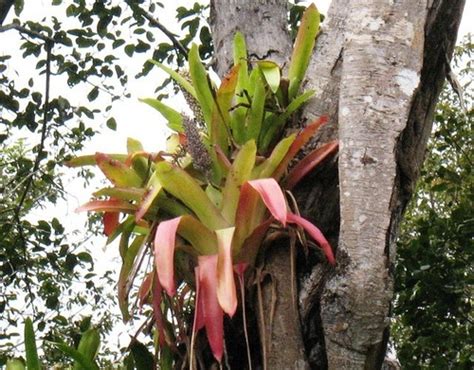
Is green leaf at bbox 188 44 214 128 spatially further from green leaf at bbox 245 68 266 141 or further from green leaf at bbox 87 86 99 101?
green leaf at bbox 87 86 99 101

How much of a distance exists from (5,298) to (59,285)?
1.22 feet

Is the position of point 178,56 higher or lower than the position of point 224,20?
higher

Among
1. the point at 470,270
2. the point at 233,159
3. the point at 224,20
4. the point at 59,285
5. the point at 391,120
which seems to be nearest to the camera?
the point at 391,120

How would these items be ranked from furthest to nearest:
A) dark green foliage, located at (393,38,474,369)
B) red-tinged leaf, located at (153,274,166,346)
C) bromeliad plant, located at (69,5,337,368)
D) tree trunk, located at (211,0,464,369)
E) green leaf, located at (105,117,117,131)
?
green leaf, located at (105,117,117,131) → dark green foliage, located at (393,38,474,369) → red-tinged leaf, located at (153,274,166,346) → bromeliad plant, located at (69,5,337,368) → tree trunk, located at (211,0,464,369)

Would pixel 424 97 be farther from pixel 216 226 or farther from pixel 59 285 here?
pixel 59 285

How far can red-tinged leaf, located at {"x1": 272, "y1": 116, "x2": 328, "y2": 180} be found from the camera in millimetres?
1700

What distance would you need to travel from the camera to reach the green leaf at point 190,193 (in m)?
1.61

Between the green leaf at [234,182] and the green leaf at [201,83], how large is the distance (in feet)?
0.79

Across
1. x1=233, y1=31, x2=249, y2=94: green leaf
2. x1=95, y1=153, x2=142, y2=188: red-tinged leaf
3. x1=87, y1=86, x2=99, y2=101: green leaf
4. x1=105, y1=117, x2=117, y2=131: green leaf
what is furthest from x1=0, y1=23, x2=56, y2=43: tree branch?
x1=95, y1=153, x2=142, y2=188: red-tinged leaf

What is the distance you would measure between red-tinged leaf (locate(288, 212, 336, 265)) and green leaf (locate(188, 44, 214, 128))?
43 cm

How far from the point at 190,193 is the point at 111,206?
0.22 meters

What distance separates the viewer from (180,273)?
174cm

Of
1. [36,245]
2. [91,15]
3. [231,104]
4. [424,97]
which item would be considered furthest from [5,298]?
[424,97]

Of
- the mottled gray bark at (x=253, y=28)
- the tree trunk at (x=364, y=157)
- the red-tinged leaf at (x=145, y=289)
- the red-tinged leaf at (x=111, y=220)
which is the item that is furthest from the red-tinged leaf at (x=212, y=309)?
the mottled gray bark at (x=253, y=28)
